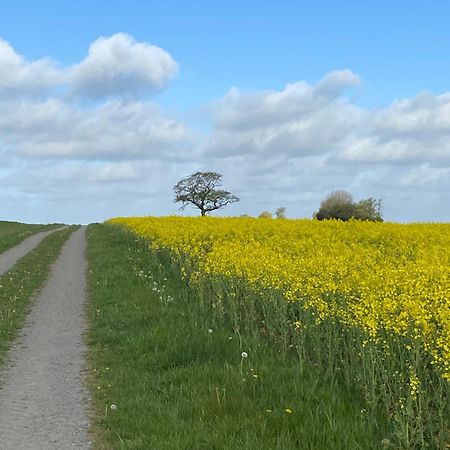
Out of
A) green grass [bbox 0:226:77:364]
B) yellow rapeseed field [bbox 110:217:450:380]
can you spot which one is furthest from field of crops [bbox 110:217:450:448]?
green grass [bbox 0:226:77:364]

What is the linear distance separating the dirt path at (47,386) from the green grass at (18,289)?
0.83 feet

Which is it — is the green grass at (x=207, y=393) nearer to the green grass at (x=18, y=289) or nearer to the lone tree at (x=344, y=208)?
the green grass at (x=18, y=289)

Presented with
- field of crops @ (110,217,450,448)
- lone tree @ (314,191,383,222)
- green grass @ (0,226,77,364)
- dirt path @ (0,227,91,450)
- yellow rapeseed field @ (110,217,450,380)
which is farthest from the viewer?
lone tree @ (314,191,383,222)

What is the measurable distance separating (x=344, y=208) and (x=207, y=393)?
54.8 m

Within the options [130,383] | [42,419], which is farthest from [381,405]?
[42,419]

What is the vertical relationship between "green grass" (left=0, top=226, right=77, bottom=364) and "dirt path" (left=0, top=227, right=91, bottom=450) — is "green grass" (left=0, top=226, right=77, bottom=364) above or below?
above

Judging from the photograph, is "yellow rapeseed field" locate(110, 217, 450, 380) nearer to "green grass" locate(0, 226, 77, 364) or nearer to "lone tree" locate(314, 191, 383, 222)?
"green grass" locate(0, 226, 77, 364)

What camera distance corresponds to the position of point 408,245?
24172 millimetres

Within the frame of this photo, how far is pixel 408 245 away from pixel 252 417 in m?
19.6

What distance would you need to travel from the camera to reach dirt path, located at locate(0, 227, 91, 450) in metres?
6.38

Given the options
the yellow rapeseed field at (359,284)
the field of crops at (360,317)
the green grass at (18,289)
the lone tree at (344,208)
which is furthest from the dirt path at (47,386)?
the lone tree at (344,208)

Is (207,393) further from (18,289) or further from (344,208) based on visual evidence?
(344,208)

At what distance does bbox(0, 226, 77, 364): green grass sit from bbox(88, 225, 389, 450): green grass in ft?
5.69

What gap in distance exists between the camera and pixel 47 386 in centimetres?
824
